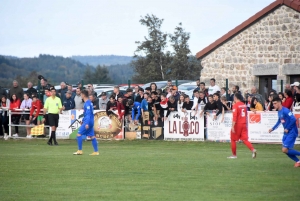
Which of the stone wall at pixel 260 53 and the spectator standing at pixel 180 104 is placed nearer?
the spectator standing at pixel 180 104

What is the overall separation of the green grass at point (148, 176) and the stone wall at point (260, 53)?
917cm

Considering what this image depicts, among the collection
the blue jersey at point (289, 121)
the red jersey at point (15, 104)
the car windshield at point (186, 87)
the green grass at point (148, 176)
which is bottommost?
the green grass at point (148, 176)

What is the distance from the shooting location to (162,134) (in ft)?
86.1

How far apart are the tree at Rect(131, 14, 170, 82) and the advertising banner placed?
2268cm

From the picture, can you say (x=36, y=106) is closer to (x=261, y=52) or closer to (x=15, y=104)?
(x=15, y=104)

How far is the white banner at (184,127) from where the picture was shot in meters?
25.4

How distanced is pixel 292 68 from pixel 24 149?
13.2m

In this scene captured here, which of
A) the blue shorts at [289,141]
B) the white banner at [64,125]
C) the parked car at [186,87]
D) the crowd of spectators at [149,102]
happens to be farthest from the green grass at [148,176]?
the parked car at [186,87]

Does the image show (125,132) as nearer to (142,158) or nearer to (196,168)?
(142,158)

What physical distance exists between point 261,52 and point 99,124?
351 inches

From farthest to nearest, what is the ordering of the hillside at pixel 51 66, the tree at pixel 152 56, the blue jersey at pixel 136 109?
the hillside at pixel 51 66 → the tree at pixel 152 56 → the blue jersey at pixel 136 109

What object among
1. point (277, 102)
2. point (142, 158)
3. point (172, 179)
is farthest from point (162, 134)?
point (172, 179)

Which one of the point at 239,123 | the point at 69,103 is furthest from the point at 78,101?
the point at 239,123

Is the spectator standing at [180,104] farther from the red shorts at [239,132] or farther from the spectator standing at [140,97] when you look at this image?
the red shorts at [239,132]
